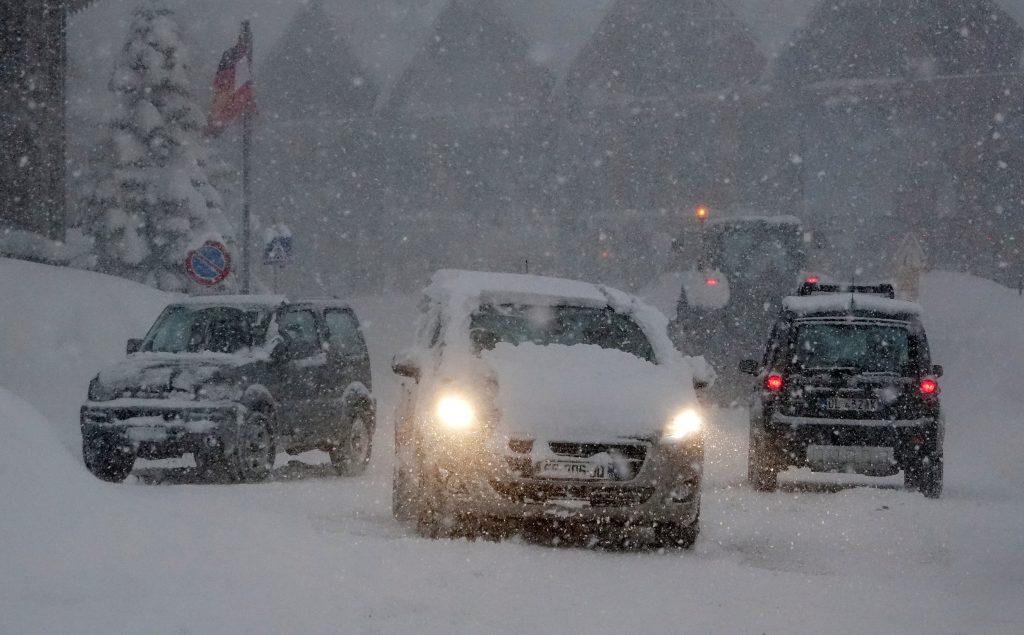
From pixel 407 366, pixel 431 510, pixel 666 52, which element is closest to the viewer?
pixel 431 510

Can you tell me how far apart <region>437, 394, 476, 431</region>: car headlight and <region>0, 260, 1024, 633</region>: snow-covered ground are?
806mm

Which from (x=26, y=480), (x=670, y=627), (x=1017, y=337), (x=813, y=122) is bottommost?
(x=670, y=627)

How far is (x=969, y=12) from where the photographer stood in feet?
183

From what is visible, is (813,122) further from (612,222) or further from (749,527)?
(749,527)

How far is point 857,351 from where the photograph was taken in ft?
47.2

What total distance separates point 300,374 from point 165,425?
1730 millimetres

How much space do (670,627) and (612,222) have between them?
167 feet

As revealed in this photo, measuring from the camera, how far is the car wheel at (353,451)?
15.8 metres

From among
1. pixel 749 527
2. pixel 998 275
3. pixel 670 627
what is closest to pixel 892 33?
pixel 998 275

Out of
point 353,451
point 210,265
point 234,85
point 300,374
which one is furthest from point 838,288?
point 234,85

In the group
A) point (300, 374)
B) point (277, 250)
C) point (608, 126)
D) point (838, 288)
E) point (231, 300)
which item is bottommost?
point (300, 374)

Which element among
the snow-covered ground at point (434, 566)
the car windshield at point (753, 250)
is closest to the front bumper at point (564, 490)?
the snow-covered ground at point (434, 566)

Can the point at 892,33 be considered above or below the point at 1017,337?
above

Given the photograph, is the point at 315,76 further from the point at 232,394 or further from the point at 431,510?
the point at 431,510
